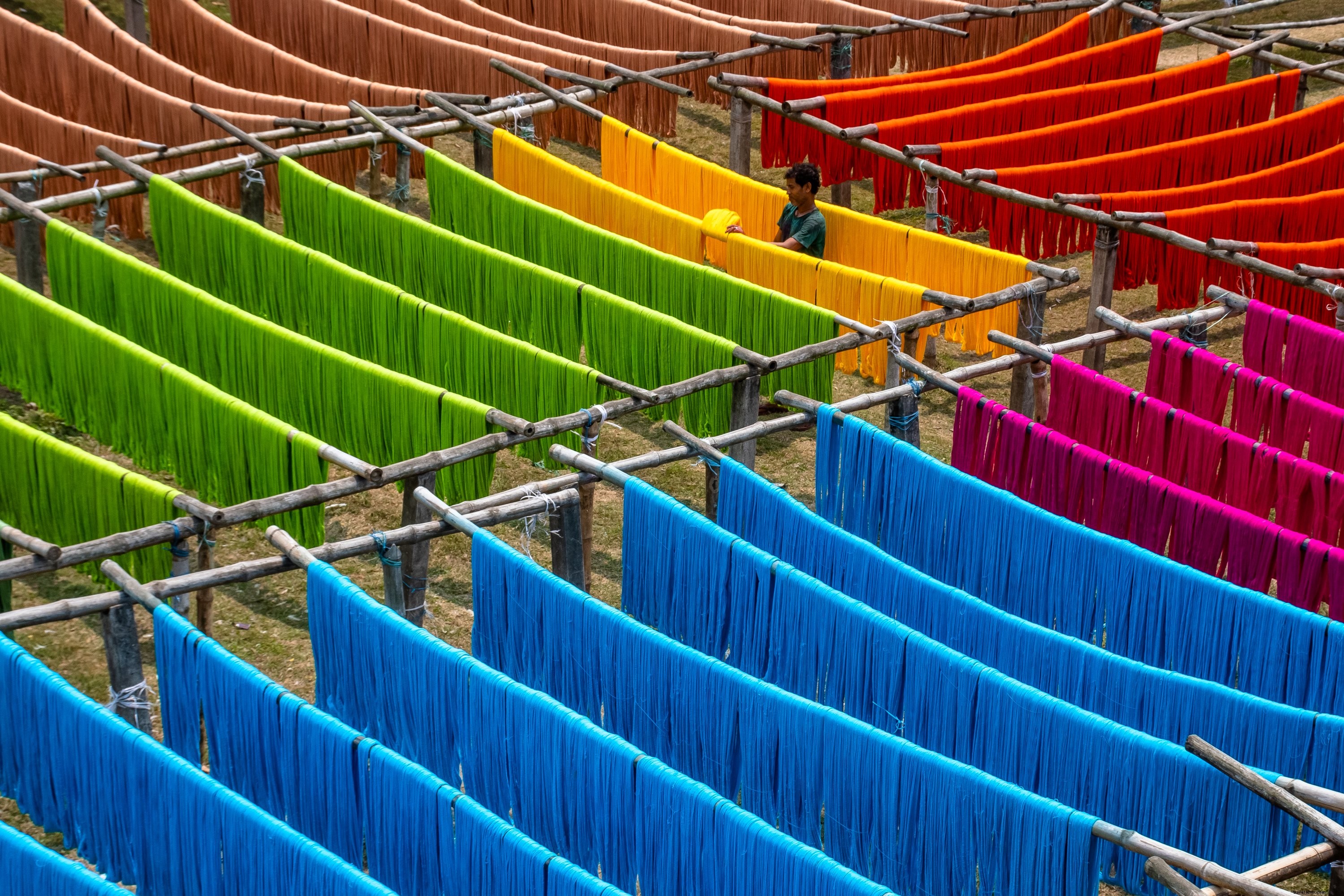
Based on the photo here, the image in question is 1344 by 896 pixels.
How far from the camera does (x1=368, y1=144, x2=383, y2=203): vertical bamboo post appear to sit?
50.4ft

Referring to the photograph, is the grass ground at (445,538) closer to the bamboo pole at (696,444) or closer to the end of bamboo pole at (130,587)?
the end of bamboo pole at (130,587)

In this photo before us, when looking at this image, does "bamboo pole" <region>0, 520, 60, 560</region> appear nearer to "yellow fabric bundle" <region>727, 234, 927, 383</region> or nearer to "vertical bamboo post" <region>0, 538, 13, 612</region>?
"vertical bamboo post" <region>0, 538, 13, 612</region>

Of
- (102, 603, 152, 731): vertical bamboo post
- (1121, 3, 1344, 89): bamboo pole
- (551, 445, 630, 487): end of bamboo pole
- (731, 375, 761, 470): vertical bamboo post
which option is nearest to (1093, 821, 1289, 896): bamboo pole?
(551, 445, 630, 487): end of bamboo pole

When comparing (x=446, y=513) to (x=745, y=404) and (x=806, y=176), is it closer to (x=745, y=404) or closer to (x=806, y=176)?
(x=745, y=404)

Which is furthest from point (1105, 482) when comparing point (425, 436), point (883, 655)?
point (425, 436)

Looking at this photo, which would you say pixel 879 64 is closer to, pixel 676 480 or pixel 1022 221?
pixel 1022 221

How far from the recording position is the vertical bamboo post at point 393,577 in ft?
31.3

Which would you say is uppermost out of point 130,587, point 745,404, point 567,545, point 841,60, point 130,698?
point 841,60

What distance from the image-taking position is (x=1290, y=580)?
10.1 m

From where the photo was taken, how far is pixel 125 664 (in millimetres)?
8828

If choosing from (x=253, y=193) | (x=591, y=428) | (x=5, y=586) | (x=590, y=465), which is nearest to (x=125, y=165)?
(x=253, y=193)

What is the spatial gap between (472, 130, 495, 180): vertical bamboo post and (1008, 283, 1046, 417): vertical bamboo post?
4922mm

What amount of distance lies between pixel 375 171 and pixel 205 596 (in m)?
6.21

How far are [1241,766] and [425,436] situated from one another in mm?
5338
